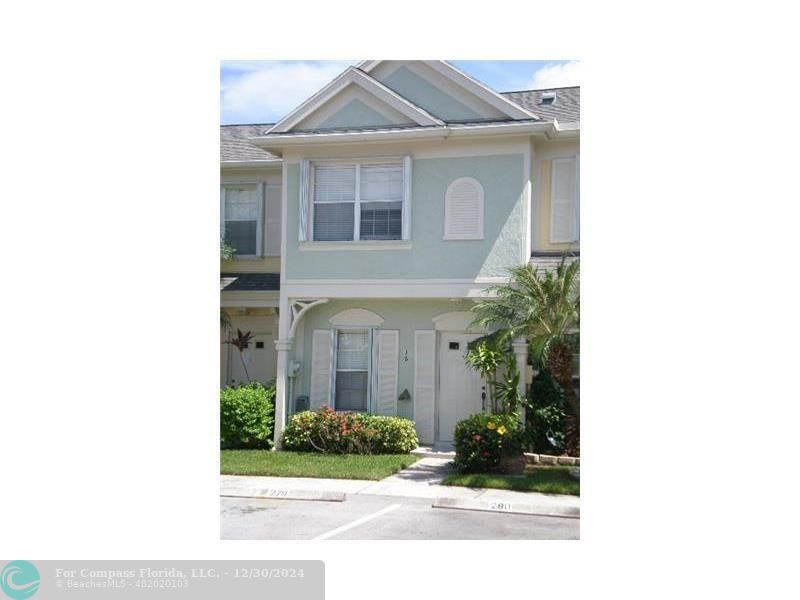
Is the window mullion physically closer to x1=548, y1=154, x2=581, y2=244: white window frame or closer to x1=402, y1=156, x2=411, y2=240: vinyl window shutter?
x1=402, y1=156, x2=411, y2=240: vinyl window shutter

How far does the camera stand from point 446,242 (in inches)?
514

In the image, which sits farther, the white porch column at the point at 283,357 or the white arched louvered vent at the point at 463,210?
the white porch column at the point at 283,357

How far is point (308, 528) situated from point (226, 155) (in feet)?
30.1

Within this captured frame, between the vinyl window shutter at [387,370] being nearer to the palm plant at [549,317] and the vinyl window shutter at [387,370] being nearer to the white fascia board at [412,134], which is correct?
the palm plant at [549,317]

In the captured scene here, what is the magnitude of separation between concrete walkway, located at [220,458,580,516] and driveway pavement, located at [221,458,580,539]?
0.04 feet

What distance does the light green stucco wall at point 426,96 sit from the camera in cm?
1297

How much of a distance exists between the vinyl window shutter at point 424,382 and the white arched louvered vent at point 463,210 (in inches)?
68.6

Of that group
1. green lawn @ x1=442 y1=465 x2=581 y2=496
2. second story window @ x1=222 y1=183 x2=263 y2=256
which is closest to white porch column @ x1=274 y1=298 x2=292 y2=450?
second story window @ x1=222 y1=183 x2=263 y2=256

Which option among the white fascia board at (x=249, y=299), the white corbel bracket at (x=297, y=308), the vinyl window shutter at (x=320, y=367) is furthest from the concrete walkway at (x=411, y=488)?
the white fascia board at (x=249, y=299)
